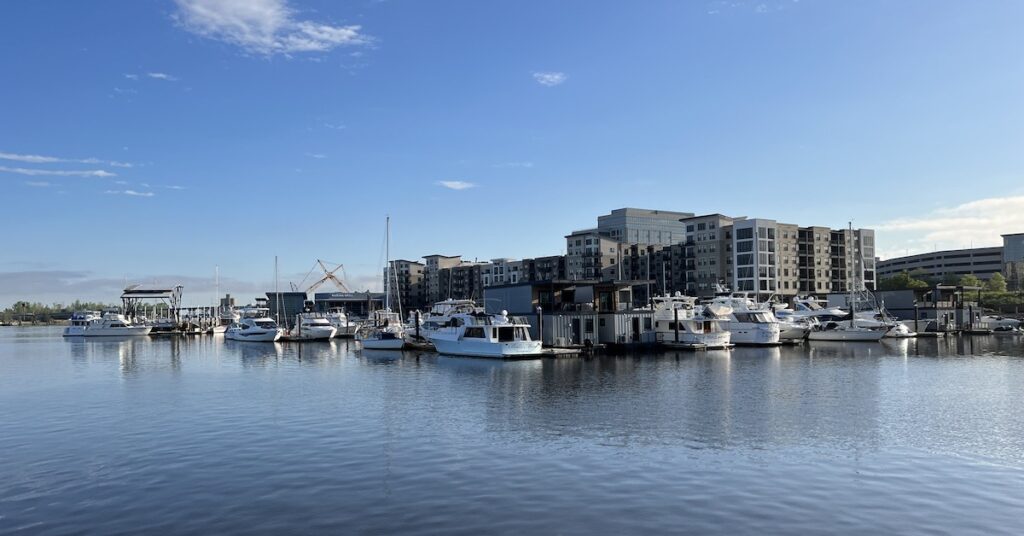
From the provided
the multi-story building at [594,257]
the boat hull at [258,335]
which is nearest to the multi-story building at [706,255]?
the multi-story building at [594,257]

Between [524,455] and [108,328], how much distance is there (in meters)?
149

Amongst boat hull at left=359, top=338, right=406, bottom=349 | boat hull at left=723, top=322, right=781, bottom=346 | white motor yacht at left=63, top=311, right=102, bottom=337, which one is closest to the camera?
boat hull at left=723, top=322, right=781, bottom=346

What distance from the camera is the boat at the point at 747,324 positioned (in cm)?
8486

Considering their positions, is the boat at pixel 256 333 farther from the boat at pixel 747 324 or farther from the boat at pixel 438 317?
the boat at pixel 747 324

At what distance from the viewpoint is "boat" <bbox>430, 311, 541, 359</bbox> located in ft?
219

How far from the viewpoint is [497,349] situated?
220 ft

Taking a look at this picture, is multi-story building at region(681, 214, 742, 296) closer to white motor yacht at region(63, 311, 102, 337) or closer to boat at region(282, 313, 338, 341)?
boat at region(282, 313, 338, 341)

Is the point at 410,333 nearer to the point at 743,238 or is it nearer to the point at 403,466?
the point at 403,466

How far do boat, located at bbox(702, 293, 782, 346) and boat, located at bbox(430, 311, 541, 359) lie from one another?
28160 mm

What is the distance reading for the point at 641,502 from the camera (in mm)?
19188

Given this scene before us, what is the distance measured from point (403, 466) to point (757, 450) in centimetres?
1303

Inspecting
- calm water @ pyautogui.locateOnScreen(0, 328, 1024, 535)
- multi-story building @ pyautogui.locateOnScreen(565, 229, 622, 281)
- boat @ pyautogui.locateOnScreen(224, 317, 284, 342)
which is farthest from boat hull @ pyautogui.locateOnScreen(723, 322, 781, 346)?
multi-story building @ pyautogui.locateOnScreen(565, 229, 622, 281)

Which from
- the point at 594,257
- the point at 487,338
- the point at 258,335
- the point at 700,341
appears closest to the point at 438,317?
the point at 487,338

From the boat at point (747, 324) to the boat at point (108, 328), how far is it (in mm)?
124607
